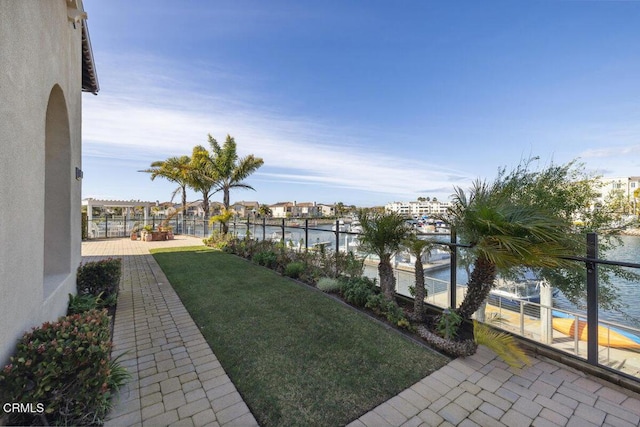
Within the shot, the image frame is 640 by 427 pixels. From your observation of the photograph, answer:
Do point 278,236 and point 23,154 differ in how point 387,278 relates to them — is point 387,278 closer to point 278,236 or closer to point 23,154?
point 23,154

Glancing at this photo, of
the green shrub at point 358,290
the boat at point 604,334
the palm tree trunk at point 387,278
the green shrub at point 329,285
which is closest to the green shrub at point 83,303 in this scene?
the green shrub at point 329,285

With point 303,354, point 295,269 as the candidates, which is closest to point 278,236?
point 295,269

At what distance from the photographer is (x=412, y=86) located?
38.6 feet

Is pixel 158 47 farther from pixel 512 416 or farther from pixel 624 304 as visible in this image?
pixel 624 304

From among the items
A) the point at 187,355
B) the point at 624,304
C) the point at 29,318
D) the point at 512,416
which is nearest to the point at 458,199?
the point at 512,416

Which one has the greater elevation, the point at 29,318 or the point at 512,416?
the point at 29,318

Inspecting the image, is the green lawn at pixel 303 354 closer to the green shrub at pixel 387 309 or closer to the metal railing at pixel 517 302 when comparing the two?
the green shrub at pixel 387 309

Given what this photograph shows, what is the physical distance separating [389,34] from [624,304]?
918cm

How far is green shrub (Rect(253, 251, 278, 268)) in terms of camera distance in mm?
8094

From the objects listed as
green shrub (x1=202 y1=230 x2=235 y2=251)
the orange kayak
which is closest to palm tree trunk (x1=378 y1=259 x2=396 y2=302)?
the orange kayak

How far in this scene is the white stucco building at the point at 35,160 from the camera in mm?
1815

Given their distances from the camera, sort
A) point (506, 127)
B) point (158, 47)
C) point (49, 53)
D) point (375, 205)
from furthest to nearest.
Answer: point (506, 127)
point (158, 47)
point (375, 205)
point (49, 53)

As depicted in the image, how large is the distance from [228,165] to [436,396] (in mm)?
16144

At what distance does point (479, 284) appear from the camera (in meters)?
3.63
